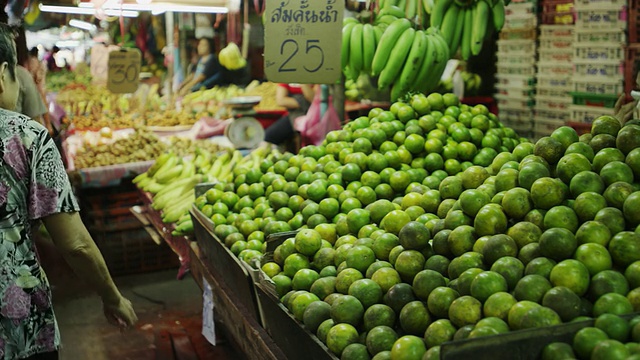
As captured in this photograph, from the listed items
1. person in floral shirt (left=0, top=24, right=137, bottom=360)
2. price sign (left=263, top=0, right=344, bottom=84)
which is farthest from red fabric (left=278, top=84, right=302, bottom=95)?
person in floral shirt (left=0, top=24, right=137, bottom=360)

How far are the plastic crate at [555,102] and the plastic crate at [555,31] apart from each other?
60 cm

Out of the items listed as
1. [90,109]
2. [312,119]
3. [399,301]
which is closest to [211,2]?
[312,119]

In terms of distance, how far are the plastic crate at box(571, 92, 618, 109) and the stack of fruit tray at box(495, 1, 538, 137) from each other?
924mm

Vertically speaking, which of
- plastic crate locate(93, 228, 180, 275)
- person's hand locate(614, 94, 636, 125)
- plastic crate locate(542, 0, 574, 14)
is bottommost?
plastic crate locate(93, 228, 180, 275)

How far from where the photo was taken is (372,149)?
3.33 metres

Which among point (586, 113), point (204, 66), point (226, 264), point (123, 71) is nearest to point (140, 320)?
point (226, 264)

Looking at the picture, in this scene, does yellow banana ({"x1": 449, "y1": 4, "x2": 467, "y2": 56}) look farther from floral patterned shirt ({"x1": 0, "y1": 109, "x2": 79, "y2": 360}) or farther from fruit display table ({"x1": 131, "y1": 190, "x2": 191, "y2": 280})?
floral patterned shirt ({"x1": 0, "y1": 109, "x2": 79, "y2": 360})

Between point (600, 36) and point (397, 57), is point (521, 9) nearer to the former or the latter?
point (600, 36)

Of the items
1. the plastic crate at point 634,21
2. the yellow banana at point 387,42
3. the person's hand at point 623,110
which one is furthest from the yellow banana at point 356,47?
the plastic crate at point 634,21

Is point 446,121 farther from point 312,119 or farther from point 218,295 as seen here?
point 312,119

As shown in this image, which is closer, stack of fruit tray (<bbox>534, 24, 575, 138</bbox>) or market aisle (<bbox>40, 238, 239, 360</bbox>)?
market aisle (<bbox>40, 238, 239, 360</bbox>)

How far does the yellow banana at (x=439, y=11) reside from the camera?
462 cm

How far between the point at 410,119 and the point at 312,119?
8.19 feet

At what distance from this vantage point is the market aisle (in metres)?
4.40
